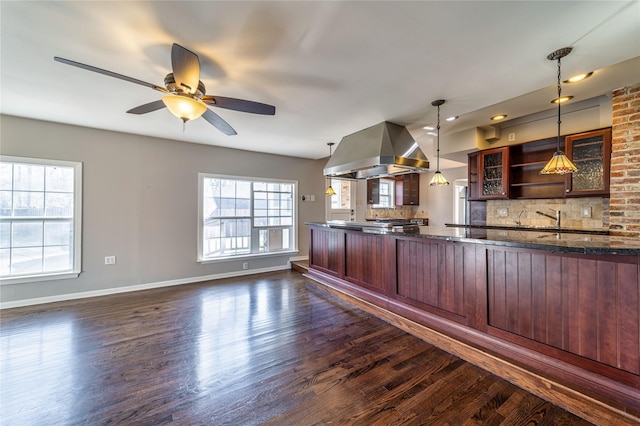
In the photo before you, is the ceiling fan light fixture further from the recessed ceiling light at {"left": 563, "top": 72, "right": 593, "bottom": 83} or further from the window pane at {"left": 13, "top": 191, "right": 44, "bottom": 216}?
the recessed ceiling light at {"left": 563, "top": 72, "right": 593, "bottom": 83}

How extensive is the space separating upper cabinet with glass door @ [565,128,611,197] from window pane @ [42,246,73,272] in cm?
704

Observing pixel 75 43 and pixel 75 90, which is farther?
pixel 75 90

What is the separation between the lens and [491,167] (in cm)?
458

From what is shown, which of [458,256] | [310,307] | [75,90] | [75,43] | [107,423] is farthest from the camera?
[310,307]

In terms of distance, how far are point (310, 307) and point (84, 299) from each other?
3231mm

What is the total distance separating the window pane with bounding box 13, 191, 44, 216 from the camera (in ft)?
11.6

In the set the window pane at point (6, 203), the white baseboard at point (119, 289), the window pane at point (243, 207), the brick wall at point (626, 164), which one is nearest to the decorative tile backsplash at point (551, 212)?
the brick wall at point (626, 164)

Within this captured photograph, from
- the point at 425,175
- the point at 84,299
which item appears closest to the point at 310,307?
the point at 84,299

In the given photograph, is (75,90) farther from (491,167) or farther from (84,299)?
(491,167)

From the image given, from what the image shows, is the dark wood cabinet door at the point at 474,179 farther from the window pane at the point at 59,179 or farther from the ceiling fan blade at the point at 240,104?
the window pane at the point at 59,179

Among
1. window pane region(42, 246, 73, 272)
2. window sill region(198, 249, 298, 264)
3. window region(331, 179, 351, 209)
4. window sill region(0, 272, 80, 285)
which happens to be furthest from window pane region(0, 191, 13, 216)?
window region(331, 179, 351, 209)

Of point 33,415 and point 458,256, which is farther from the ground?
point 458,256

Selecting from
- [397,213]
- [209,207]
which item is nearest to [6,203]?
[209,207]

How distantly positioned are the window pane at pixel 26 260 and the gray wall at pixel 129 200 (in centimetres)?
20
